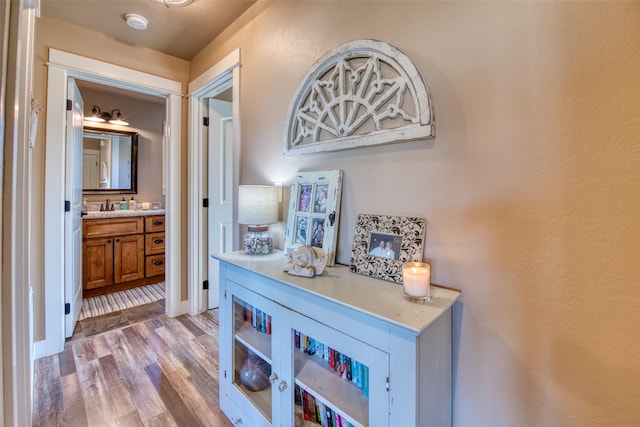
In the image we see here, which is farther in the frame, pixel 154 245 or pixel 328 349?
pixel 154 245

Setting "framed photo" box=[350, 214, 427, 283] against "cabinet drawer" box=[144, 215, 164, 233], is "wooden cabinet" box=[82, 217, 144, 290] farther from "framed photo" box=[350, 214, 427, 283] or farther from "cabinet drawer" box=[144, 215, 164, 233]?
"framed photo" box=[350, 214, 427, 283]

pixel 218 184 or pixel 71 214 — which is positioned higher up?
pixel 218 184

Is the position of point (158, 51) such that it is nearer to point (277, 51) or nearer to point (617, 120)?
point (277, 51)

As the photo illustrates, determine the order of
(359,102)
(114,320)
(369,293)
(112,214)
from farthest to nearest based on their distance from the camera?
(112,214), (114,320), (359,102), (369,293)

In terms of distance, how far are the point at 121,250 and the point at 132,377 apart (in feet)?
6.45

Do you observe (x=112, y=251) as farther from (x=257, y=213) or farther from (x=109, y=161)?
(x=257, y=213)

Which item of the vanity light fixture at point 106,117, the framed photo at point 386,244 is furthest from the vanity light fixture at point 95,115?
the framed photo at point 386,244

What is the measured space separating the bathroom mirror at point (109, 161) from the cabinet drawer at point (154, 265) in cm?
100

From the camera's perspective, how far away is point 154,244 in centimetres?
360

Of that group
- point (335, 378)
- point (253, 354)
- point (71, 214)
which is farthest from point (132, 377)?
point (335, 378)

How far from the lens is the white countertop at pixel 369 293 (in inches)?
32.3

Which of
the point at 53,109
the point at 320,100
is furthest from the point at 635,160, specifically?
the point at 53,109

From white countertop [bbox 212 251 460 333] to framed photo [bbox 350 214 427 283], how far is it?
0.04 m

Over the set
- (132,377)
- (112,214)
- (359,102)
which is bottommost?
(132,377)
